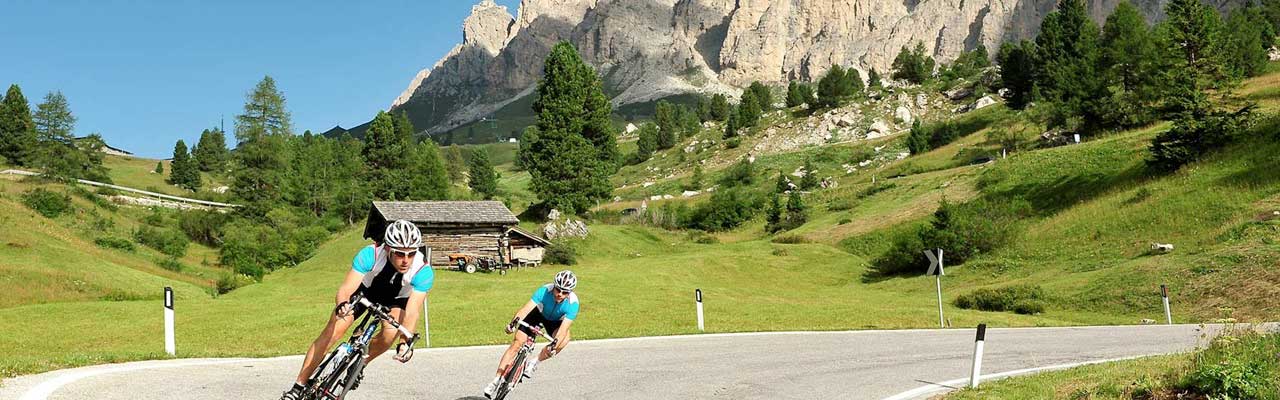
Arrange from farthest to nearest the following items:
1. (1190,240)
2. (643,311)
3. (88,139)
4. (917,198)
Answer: (88,139) → (917,198) → (1190,240) → (643,311)

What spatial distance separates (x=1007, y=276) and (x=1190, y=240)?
802 cm

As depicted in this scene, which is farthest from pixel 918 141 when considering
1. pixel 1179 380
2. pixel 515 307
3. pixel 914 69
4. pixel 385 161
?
pixel 1179 380

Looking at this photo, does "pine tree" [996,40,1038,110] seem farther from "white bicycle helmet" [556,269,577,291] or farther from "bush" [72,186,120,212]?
"white bicycle helmet" [556,269,577,291]

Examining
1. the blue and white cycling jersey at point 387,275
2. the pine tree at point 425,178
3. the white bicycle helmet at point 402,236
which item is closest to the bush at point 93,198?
the pine tree at point 425,178

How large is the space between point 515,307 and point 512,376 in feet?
76.7

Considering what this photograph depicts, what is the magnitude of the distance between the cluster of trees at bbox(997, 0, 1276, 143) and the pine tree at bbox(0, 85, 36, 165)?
361 feet

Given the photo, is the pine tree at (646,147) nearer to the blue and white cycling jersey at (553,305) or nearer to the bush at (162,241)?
the bush at (162,241)

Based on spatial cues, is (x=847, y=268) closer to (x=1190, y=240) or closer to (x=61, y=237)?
(x=1190, y=240)

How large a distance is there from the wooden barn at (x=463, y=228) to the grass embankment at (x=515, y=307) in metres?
3.00

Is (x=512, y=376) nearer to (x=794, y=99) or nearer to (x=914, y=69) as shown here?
(x=794, y=99)

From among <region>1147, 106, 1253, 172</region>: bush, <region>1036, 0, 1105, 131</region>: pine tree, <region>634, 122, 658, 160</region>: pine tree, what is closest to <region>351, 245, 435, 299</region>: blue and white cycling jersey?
<region>1147, 106, 1253, 172</region>: bush

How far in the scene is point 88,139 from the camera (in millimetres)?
99438

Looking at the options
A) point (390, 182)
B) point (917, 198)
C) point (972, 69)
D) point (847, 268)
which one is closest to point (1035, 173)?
point (917, 198)

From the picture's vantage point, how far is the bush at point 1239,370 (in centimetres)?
772
